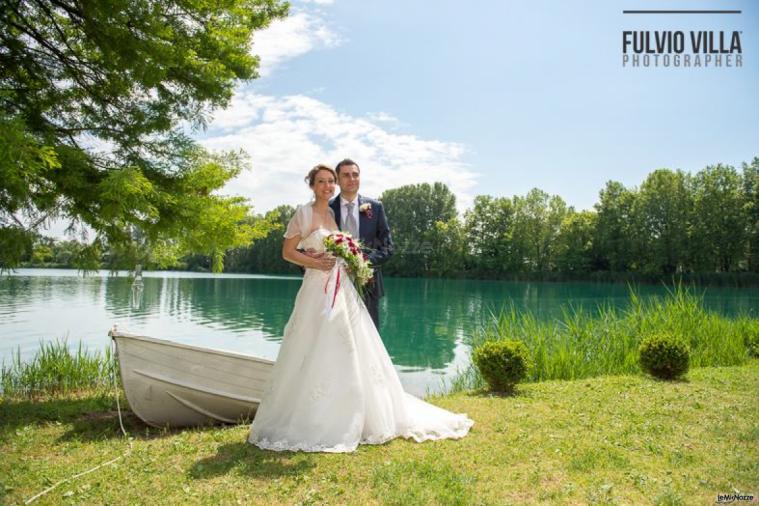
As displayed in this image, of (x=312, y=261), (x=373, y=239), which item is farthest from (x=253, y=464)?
(x=373, y=239)

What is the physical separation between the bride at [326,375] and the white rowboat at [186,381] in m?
1.25

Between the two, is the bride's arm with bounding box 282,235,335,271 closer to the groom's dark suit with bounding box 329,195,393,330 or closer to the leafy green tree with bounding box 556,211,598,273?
the groom's dark suit with bounding box 329,195,393,330

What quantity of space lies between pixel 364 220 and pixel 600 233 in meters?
57.3

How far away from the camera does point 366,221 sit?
5203 millimetres

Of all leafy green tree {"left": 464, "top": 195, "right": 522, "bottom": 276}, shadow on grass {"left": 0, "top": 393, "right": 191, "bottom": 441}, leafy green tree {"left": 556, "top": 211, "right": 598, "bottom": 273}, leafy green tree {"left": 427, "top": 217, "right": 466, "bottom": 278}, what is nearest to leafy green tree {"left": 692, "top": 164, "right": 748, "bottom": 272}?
leafy green tree {"left": 556, "top": 211, "right": 598, "bottom": 273}

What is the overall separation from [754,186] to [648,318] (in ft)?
166

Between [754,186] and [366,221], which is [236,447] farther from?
[754,186]

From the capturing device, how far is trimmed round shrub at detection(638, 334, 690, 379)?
7.73 meters

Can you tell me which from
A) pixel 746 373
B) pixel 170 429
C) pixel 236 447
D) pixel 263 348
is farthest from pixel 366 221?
pixel 263 348

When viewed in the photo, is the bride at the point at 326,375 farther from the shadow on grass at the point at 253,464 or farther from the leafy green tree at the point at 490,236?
the leafy green tree at the point at 490,236

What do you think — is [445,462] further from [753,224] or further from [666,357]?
[753,224]

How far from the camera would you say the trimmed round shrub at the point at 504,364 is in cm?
701

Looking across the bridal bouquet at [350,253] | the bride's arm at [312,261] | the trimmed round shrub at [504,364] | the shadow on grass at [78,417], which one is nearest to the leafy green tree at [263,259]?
the shadow on grass at [78,417]

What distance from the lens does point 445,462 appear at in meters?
4.06
